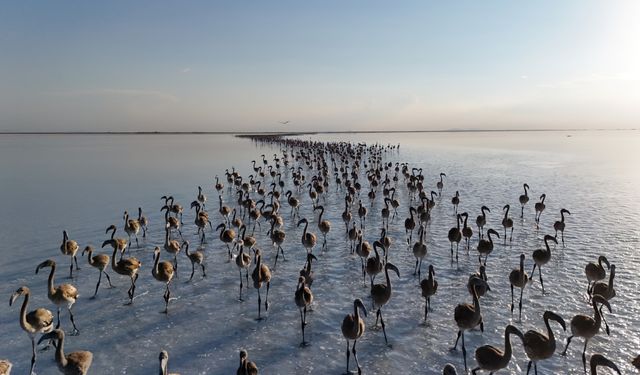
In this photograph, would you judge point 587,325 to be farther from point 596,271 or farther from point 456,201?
point 456,201

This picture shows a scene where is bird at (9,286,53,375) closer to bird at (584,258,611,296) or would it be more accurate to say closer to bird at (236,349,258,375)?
bird at (236,349,258,375)

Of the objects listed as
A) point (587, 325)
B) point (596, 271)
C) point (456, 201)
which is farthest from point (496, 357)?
point (456, 201)

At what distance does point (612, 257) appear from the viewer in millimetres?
13695

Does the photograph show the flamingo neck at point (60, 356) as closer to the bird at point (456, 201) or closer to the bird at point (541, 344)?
the bird at point (541, 344)

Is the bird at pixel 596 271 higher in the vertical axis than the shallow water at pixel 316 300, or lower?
higher

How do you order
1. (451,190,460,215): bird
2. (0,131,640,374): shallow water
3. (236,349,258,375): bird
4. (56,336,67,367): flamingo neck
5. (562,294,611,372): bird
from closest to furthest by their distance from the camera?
(236,349,258,375): bird < (56,336,67,367): flamingo neck < (562,294,611,372): bird < (0,131,640,374): shallow water < (451,190,460,215): bird

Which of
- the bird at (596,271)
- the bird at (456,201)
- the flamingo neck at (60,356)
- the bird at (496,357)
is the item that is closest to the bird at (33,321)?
the flamingo neck at (60,356)

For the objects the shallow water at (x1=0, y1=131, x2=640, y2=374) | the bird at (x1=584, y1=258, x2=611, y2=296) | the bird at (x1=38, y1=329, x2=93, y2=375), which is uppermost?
the bird at (x1=584, y1=258, x2=611, y2=296)

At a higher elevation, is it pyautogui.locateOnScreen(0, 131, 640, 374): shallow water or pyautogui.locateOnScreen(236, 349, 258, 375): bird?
pyautogui.locateOnScreen(236, 349, 258, 375): bird

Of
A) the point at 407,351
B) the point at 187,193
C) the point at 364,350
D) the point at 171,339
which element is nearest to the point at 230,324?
the point at 171,339

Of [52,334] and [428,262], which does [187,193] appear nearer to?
[428,262]

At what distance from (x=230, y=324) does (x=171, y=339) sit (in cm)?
133

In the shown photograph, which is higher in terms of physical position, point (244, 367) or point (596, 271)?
point (596, 271)

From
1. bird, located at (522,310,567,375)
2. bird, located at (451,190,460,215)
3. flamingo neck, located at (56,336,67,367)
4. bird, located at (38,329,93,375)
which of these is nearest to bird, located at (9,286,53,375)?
bird, located at (38,329,93,375)
